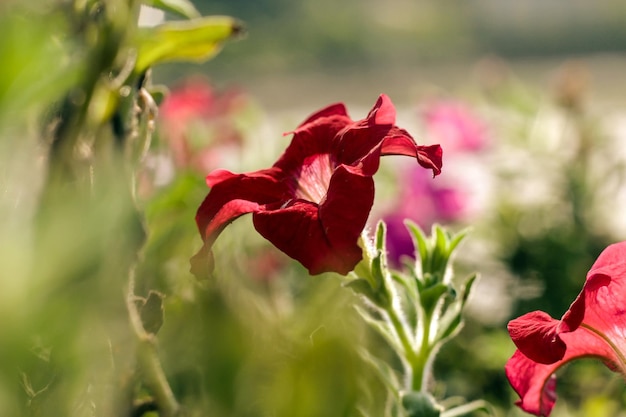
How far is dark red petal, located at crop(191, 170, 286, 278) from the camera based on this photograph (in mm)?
461

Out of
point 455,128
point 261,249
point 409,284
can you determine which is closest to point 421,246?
point 409,284

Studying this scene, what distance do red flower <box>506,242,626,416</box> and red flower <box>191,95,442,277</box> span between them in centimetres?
8

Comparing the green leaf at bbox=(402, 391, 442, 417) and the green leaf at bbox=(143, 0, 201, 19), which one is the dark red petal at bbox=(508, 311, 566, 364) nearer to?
the green leaf at bbox=(402, 391, 442, 417)

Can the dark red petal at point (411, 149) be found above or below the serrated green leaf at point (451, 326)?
above

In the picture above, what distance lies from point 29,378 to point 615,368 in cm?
30

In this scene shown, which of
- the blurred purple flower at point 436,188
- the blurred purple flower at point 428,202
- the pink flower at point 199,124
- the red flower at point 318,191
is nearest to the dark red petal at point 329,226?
the red flower at point 318,191

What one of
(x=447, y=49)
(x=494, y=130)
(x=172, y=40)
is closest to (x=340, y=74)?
(x=447, y=49)

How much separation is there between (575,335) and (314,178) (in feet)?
0.53

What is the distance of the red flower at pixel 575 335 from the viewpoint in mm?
424

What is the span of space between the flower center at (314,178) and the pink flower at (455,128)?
1.06 metres

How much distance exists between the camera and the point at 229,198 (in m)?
0.48

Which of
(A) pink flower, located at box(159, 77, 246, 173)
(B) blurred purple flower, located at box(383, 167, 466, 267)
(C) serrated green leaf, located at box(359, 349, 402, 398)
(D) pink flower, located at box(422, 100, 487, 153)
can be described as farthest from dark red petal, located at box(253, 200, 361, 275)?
(D) pink flower, located at box(422, 100, 487, 153)

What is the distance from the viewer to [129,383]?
431 millimetres

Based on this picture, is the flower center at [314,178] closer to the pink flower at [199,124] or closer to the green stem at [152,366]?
the green stem at [152,366]
